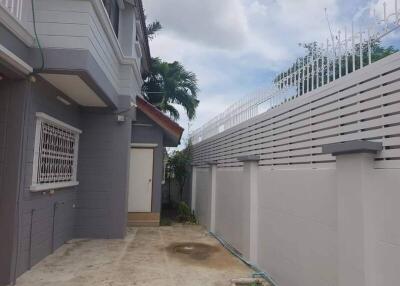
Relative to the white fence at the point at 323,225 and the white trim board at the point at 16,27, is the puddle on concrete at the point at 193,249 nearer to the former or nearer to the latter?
the white fence at the point at 323,225

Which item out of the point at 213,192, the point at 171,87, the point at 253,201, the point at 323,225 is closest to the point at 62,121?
the point at 253,201

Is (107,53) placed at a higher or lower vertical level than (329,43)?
higher

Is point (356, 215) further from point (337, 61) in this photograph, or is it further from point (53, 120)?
point (53, 120)

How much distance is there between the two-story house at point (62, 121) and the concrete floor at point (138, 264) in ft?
1.09

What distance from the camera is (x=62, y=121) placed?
6.55 metres

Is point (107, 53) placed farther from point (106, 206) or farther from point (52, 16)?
point (106, 206)

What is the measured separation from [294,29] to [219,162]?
392 centimetres

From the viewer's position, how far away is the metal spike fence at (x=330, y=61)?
3089 millimetres

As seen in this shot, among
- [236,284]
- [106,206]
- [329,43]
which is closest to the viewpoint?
[329,43]

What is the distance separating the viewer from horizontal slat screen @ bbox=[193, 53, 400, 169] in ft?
9.43

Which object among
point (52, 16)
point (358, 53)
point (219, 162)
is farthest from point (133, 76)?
point (358, 53)

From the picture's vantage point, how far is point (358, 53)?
3.46 m

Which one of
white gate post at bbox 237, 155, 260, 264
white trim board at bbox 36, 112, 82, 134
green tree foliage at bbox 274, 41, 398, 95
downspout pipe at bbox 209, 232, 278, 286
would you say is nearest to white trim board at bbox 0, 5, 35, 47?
white trim board at bbox 36, 112, 82, 134

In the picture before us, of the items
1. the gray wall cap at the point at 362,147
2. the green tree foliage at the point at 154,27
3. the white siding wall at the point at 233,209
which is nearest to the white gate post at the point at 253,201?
the white siding wall at the point at 233,209
